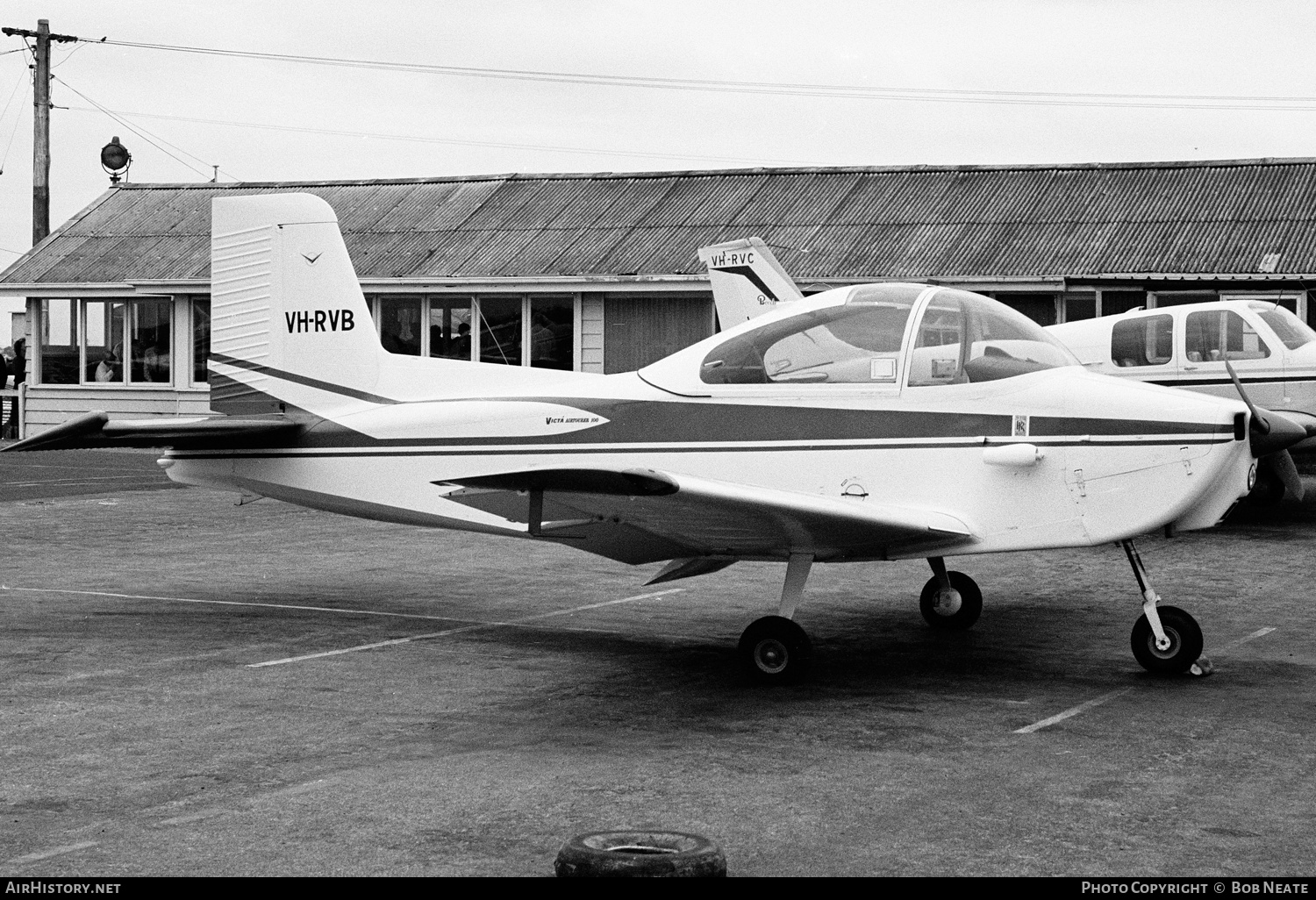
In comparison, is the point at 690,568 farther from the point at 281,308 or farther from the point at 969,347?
the point at 281,308

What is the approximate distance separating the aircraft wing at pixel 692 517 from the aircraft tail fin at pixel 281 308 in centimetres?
194

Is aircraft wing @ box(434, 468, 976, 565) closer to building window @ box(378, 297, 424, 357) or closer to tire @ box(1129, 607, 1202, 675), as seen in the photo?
tire @ box(1129, 607, 1202, 675)

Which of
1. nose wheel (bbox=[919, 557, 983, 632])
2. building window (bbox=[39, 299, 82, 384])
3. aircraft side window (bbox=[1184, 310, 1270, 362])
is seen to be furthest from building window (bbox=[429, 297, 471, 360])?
nose wheel (bbox=[919, 557, 983, 632])

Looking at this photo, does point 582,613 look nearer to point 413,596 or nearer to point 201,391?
point 413,596

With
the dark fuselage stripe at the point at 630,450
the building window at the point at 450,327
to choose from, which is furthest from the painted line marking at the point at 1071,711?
the building window at the point at 450,327

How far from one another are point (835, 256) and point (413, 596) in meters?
16.2

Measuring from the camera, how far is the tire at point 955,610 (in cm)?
954

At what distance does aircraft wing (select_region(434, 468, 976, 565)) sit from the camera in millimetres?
6730

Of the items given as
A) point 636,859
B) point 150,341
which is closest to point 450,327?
point 150,341

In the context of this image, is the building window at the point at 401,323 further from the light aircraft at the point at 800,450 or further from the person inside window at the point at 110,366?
the light aircraft at the point at 800,450

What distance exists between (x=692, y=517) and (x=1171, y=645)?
2.65 m

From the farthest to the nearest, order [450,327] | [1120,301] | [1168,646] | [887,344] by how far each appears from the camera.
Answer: [450,327], [1120,301], [887,344], [1168,646]

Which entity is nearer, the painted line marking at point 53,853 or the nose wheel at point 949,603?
the painted line marking at point 53,853

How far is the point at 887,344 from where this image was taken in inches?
320
